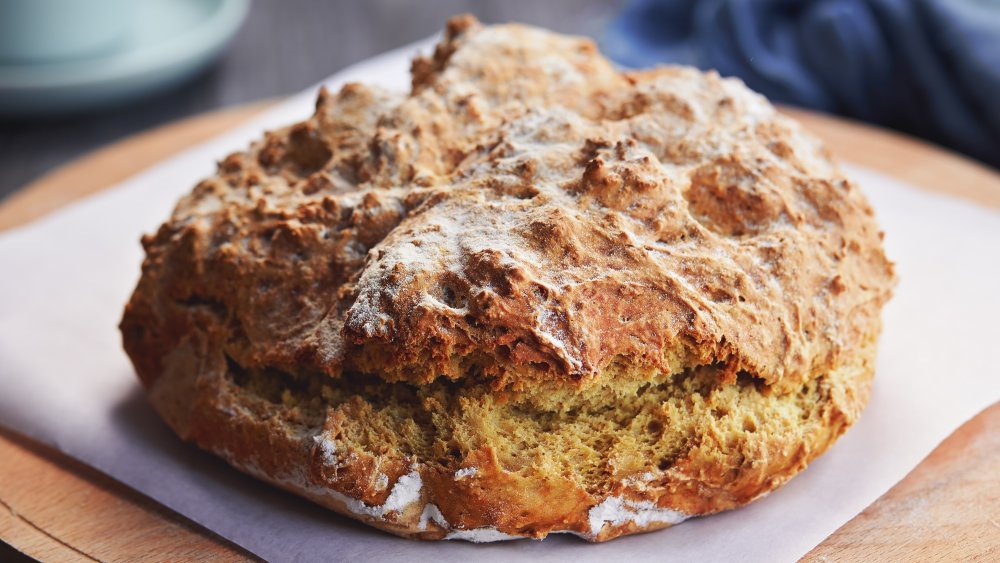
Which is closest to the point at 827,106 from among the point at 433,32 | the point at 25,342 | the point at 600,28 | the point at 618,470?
the point at 600,28

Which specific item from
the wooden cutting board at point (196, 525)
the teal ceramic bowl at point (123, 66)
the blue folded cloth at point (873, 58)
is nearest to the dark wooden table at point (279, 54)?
the teal ceramic bowl at point (123, 66)

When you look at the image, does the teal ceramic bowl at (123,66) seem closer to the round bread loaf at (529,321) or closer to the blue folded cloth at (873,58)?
the blue folded cloth at (873,58)

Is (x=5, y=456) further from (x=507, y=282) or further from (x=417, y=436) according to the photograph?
(x=507, y=282)

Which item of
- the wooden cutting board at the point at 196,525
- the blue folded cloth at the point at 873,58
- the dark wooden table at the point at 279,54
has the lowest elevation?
the wooden cutting board at the point at 196,525

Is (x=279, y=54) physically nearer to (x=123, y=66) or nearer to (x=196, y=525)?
(x=123, y=66)

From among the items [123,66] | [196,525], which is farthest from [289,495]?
[123,66]
